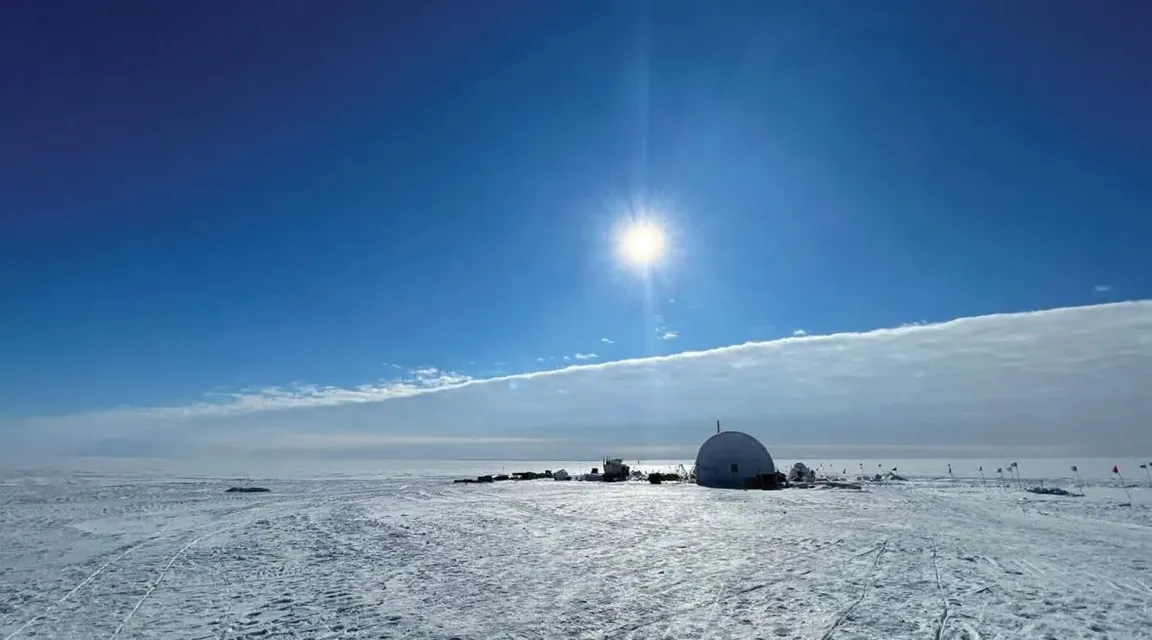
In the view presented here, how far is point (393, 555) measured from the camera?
1728 cm

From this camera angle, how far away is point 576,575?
47.0 ft

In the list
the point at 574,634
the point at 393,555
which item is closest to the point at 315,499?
the point at 393,555

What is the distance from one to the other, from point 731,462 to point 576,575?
4206 cm

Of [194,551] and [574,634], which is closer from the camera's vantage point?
[574,634]

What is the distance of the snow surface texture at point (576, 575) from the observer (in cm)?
1053

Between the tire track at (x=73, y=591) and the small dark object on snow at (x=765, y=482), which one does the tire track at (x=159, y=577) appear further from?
the small dark object on snow at (x=765, y=482)

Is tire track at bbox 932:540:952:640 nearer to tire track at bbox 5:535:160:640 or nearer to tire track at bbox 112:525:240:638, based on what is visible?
tire track at bbox 112:525:240:638

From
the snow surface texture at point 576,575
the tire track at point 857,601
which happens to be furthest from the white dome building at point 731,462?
the tire track at point 857,601

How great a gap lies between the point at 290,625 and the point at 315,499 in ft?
95.9

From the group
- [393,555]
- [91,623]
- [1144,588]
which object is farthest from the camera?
[393,555]

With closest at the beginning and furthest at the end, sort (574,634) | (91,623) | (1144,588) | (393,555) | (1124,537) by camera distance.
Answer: (574,634)
(91,623)
(1144,588)
(393,555)
(1124,537)

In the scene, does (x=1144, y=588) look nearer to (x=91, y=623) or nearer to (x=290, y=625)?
(x=290, y=625)

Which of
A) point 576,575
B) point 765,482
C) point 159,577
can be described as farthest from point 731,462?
point 159,577

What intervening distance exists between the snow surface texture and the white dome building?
2600 centimetres
